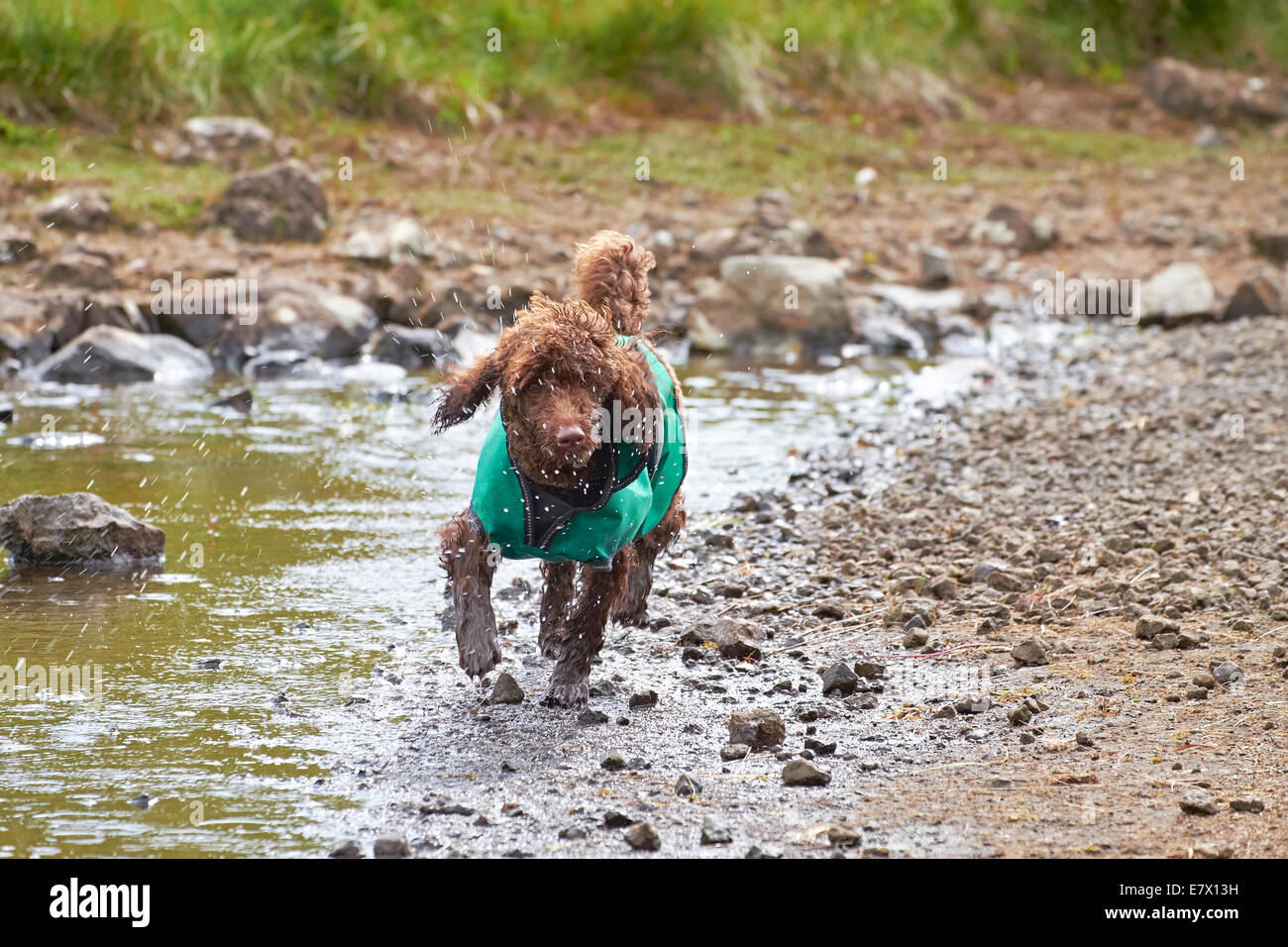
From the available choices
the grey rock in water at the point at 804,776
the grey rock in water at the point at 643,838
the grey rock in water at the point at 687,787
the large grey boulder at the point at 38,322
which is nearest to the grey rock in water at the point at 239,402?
the large grey boulder at the point at 38,322

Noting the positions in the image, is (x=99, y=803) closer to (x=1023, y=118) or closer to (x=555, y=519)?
(x=555, y=519)

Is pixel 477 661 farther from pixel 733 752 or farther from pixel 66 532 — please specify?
pixel 66 532

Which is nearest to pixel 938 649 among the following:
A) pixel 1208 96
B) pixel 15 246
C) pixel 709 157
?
pixel 15 246

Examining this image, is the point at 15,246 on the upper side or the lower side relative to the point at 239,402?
upper

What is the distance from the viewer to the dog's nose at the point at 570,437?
4.71m

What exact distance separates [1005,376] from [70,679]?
28.8ft

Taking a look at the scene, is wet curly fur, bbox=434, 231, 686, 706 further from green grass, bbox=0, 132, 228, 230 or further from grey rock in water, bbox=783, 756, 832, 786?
green grass, bbox=0, 132, 228, 230

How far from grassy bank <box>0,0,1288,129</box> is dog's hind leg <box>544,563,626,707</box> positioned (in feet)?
39.4

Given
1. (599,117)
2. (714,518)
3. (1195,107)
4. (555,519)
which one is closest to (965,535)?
(714,518)

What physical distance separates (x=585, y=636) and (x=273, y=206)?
9814 millimetres

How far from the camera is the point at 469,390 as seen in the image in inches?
201

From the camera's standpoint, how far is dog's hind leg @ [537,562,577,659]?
18.9 feet

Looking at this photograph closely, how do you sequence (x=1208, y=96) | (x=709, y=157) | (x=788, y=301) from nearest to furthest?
(x=788, y=301) < (x=709, y=157) < (x=1208, y=96)

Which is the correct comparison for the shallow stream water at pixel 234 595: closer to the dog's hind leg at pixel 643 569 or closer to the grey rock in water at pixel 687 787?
the dog's hind leg at pixel 643 569
